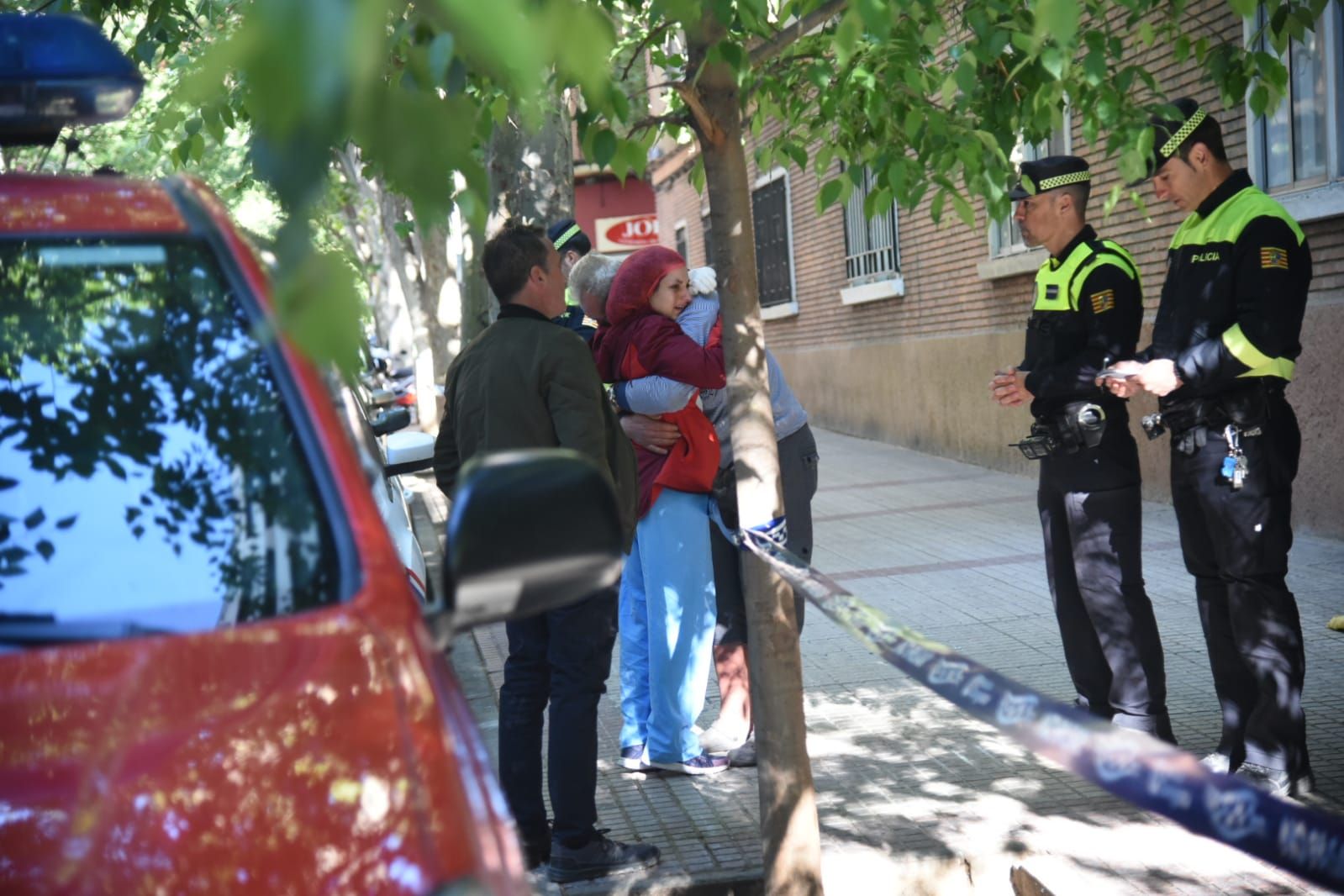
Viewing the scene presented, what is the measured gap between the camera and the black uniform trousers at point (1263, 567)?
4.36m

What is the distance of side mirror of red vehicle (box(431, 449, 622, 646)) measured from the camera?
2.08 m

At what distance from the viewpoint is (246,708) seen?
1.75m

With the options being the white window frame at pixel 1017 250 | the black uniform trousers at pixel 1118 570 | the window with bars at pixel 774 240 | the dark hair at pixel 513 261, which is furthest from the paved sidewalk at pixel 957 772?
the window with bars at pixel 774 240

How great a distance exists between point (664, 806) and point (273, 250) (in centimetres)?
403

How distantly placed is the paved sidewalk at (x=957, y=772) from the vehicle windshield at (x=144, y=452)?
2457 mm

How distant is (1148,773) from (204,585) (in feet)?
4.44

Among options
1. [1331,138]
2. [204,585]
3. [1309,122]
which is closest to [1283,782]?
[204,585]

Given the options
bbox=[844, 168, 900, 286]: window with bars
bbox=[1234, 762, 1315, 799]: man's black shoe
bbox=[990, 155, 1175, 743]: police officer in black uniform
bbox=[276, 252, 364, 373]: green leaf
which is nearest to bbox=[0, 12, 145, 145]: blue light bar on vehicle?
bbox=[276, 252, 364, 373]: green leaf

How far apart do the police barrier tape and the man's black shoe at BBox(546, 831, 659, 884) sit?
5.54 ft

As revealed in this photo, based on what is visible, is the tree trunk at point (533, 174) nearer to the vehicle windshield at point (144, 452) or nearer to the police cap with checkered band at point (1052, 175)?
the police cap with checkered band at point (1052, 175)

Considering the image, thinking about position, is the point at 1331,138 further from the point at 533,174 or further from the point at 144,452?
the point at 144,452

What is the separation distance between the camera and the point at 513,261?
4.50 meters

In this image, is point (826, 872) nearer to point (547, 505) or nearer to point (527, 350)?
point (527, 350)

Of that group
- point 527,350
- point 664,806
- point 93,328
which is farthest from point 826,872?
point 93,328
